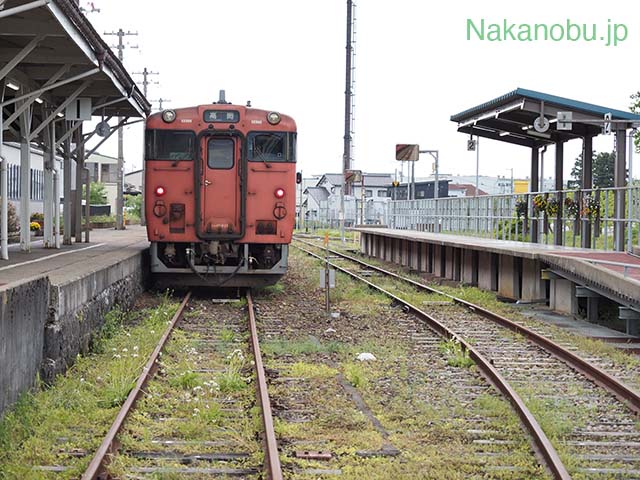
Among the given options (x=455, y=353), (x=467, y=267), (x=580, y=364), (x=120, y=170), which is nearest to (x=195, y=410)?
(x=455, y=353)

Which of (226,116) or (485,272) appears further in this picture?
(485,272)

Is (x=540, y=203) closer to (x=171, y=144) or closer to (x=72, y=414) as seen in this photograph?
(x=171, y=144)

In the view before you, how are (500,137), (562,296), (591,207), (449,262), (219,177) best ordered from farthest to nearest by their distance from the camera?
(500,137) < (449,262) < (591,207) < (219,177) < (562,296)

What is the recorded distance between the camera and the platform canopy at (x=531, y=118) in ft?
53.5

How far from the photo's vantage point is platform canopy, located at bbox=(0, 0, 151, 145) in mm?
11266

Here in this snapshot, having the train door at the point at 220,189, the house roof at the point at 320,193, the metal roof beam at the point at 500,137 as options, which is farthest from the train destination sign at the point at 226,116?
the house roof at the point at 320,193

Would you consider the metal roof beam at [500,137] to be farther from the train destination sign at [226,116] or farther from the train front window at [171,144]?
the train front window at [171,144]

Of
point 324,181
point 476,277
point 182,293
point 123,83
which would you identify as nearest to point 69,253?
point 182,293

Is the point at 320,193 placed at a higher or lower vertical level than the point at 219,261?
higher

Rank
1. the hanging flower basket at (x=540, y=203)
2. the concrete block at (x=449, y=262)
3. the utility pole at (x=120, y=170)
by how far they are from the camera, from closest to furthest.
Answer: the hanging flower basket at (x=540, y=203)
the concrete block at (x=449, y=262)
the utility pole at (x=120, y=170)

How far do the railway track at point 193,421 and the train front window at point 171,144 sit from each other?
5.27m

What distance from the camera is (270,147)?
1528cm

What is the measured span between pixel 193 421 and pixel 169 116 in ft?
30.1

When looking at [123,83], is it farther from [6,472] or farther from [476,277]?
[6,472]
